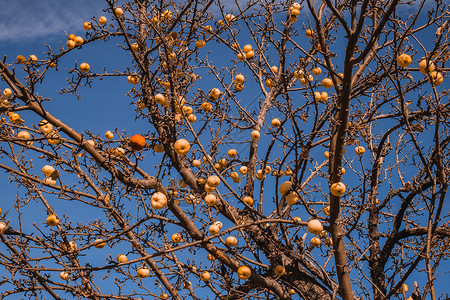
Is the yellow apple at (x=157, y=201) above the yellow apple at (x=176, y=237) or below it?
below

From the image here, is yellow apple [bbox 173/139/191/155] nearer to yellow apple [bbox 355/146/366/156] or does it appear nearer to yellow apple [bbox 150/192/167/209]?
yellow apple [bbox 150/192/167/209]

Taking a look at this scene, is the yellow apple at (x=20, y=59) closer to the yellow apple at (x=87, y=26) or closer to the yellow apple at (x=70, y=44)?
the yellow apple at (x=70, y=44)

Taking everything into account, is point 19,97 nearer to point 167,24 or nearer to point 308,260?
point 167,24

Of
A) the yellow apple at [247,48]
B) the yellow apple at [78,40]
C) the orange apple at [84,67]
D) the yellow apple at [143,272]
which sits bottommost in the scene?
the yellow apple at [143,272]

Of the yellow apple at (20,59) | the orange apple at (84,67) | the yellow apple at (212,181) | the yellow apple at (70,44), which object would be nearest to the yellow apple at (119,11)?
the yellow apple at (70,44)

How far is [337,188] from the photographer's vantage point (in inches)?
157

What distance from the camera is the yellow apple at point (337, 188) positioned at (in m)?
3.98

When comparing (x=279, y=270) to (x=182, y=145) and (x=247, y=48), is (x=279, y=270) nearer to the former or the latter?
(x=182, y=145)

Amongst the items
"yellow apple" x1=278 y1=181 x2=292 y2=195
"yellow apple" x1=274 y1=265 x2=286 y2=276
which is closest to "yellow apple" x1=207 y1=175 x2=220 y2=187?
"yellow apple" x1=278 y1=181 x2=292 y2=195

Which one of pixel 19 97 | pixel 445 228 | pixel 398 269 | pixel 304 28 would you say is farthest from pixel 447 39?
pixel 19 97

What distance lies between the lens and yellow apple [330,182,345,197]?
13.1 feet

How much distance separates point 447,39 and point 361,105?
2.20 m

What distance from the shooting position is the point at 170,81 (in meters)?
4.30

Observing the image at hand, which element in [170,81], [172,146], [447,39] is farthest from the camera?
[172,146]
